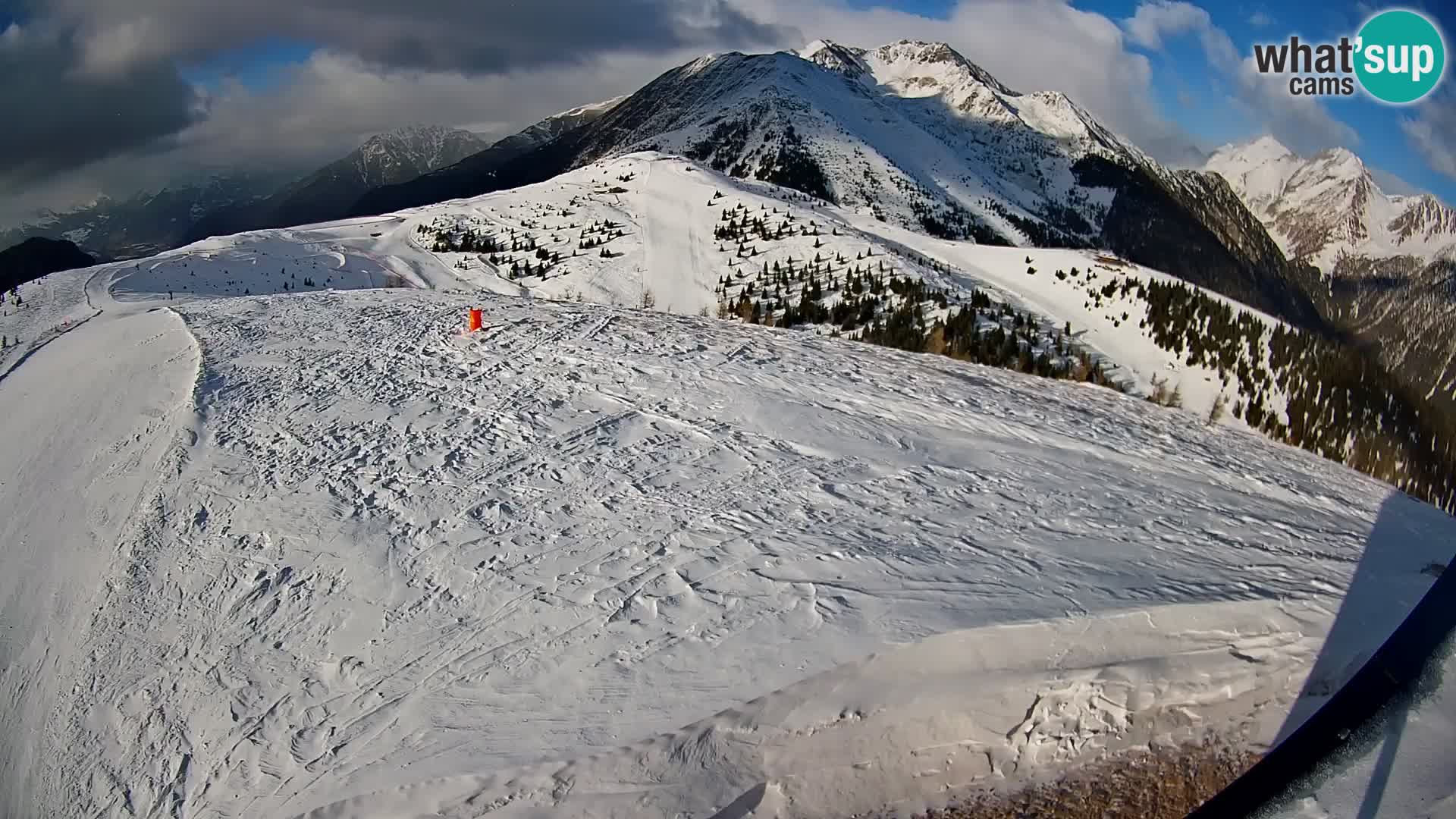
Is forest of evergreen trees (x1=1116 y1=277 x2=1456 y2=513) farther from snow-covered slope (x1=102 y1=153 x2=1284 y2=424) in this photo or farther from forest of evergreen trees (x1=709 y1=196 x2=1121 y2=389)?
forest of evergreen trees (x1=709 y1=196 x2=1121 y2=389)

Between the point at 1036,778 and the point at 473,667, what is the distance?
11.0 ft

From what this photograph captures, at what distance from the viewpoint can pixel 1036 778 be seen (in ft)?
13.0

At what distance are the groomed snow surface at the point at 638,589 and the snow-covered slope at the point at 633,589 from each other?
25 mm

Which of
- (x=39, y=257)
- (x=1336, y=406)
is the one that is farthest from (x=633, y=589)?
(x=39, y=257)

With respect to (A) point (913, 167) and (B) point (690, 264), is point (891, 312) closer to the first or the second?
(B) point (690, 264)

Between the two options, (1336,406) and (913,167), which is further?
(913,167)

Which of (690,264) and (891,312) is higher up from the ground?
(891,312)

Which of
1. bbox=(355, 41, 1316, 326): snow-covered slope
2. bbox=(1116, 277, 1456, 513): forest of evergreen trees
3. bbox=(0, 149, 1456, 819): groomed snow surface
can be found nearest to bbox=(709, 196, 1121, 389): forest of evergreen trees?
bbox=(1116, 277, 1456, 513): forest of evergreen trees

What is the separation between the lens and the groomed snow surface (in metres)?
4.09

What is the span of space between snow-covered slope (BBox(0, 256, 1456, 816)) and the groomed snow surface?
1.0 inches

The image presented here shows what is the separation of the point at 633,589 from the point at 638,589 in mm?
33

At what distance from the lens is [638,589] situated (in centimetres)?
530

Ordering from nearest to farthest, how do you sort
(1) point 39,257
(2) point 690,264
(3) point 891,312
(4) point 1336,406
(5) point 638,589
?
(5) point 638,589 → (4) point 1336,406 → (3) point 891,312 → (2) point 690,264 → (1) point 39,257

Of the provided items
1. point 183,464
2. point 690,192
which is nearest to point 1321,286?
point 690,192
